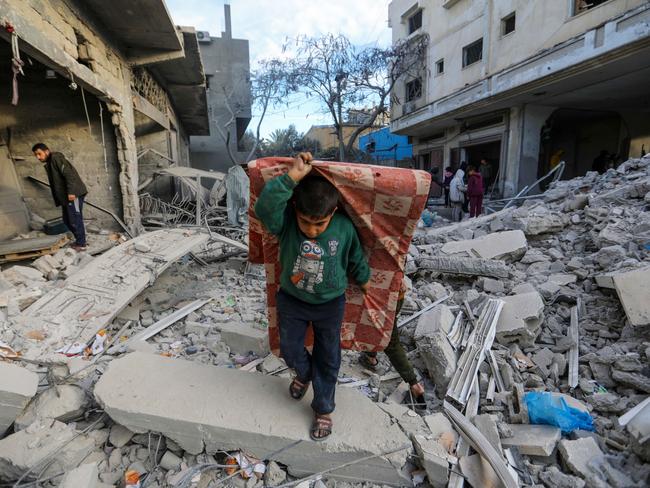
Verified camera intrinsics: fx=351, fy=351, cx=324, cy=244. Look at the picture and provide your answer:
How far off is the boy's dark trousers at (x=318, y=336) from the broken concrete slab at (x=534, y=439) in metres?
1.09

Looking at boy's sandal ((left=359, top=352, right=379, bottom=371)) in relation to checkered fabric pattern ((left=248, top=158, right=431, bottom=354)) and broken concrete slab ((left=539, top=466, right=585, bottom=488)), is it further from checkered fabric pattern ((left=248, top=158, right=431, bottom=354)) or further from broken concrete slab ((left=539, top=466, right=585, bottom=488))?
broken concrete slab ((left=539, top=466, right=585, bottom=488))

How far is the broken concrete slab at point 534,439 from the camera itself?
195cm

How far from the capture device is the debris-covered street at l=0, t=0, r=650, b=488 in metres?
1.86

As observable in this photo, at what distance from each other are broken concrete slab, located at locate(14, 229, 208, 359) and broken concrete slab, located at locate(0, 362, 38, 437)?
101 cm

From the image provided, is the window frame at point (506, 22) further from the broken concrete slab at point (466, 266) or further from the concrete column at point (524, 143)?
the broken concrete slab at point (466, 266)

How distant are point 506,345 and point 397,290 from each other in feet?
4.84

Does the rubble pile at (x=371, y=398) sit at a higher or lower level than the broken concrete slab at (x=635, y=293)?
lower

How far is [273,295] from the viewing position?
219 centimetres

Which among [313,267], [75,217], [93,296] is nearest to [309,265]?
[313,267]

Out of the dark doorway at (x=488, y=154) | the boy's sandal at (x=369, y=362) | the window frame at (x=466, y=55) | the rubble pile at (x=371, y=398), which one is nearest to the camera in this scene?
the rubble pile at (x=371, y=398)

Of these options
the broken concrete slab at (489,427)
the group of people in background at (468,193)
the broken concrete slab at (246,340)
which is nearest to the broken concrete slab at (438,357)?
the broken concrete slab at (489,427)

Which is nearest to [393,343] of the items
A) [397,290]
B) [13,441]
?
[397,290]

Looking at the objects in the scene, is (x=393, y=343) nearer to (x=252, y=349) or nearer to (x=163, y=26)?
(x=252, y=349)

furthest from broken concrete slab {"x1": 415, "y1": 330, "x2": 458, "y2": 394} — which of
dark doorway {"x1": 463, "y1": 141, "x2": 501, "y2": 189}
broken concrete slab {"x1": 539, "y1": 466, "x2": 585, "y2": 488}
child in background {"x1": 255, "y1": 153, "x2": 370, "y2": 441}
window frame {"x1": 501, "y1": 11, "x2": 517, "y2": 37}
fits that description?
dark doorway {"x1": 463, "y1": 141, "x2": 501, "y2": 189}
